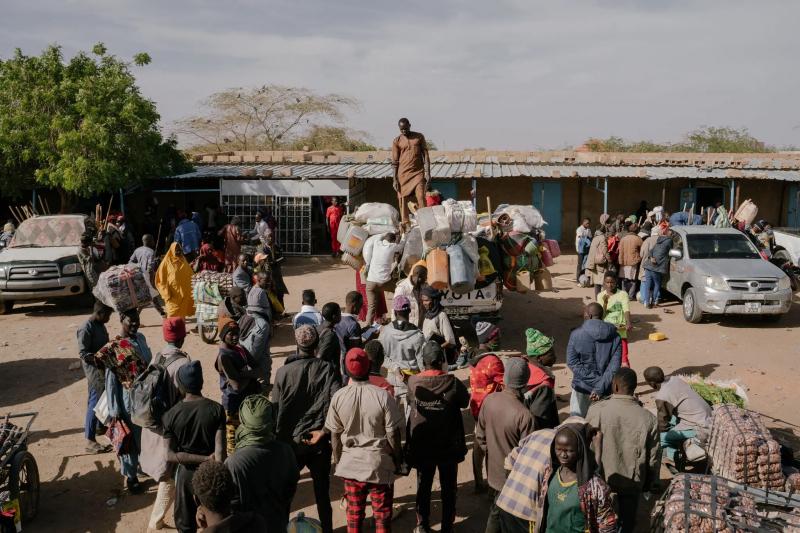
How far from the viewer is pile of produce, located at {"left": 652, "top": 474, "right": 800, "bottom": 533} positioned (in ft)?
13.5

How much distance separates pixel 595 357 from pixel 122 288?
7321mm

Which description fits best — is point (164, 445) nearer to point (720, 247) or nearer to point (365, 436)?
point (365, 436)

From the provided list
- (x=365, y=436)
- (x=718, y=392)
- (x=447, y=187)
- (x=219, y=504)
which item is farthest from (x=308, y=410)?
(x=447, y=187)

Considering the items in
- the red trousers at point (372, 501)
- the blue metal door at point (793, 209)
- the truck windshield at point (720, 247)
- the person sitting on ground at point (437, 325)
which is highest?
the blue metal door at point (793, 209)

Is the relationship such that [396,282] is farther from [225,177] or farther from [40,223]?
[225,177]

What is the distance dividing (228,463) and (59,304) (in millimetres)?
11679

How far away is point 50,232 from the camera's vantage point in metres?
14.5

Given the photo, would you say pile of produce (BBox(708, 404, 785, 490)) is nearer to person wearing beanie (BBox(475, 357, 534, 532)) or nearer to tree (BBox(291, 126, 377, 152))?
person wearing beanie (BBox(475, 357, 534, 532))

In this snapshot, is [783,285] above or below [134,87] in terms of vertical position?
below

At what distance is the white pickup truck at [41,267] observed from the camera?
43.0 ft

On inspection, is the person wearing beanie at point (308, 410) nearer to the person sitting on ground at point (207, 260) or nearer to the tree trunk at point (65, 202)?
the person sitting on ground at point (207, 260)

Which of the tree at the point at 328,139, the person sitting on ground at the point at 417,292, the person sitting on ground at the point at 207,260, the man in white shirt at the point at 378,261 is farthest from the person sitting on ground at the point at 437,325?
the tree at the point at 328,139

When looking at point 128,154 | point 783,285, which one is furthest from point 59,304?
point 783,285

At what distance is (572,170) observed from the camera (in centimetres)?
2109
